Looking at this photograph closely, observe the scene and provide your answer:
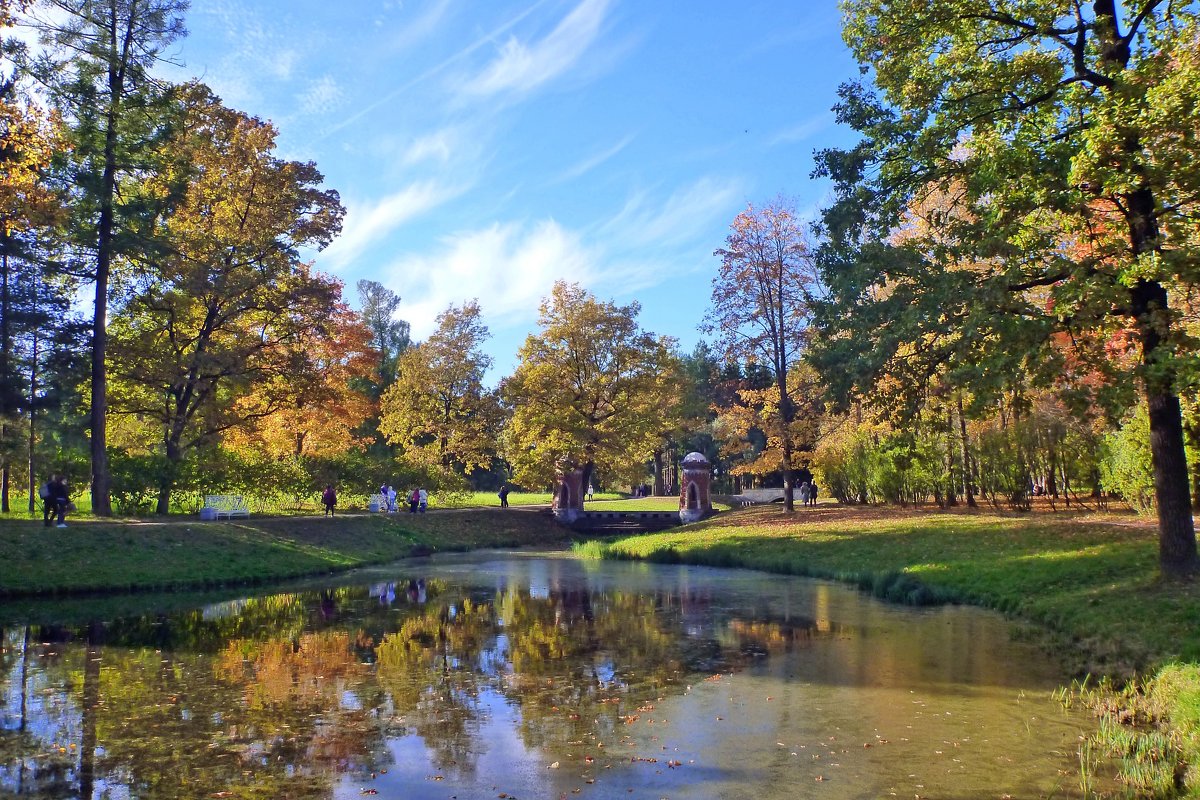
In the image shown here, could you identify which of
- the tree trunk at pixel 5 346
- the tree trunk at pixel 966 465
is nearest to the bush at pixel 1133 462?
the tree trunk at pixel 966 465

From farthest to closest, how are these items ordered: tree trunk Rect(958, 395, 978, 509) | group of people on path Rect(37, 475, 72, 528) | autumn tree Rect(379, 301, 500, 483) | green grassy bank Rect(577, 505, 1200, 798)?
1. autumn tree Rect(379, 301, 500, 483)
2. tree trunk Rect(958, 395, 978, 509)
3. group of people on path Rect(37, 475, 72, 528)
4. green grassy bank Rect(577, 505, 1200, 798)

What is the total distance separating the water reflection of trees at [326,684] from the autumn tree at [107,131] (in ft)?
42.0

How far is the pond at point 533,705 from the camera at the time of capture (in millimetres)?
7430

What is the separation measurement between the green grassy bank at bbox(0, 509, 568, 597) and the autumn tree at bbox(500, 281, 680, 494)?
8679 mm

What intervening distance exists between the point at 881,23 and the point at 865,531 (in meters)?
16.5

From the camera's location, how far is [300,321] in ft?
110

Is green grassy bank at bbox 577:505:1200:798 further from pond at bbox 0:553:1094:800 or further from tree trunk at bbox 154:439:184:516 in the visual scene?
tree trunk at bbox 154:439:184:516

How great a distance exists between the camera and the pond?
7.43 m

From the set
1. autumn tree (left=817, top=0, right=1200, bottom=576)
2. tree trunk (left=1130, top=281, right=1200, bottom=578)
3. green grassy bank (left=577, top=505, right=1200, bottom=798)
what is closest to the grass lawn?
green grassy bank (left=577, top=505, right=1200, bottom=798)

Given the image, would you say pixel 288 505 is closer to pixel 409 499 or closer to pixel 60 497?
pixel 409 499

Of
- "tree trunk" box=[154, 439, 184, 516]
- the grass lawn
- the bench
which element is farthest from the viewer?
"tree trunk" box=[154, 439, 184, 516]

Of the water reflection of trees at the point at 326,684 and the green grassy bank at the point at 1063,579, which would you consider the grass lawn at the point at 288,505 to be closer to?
the green grassy bank at the point at 1063,579

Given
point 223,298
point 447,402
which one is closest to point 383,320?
point 447,402

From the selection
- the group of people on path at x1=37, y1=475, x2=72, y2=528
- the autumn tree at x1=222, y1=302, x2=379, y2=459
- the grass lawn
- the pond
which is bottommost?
the pond
